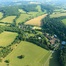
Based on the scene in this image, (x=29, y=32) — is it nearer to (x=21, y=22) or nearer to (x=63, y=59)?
(x=21, y=22)

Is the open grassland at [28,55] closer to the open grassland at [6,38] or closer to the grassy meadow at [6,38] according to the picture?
the grassy meadow at [6,38]

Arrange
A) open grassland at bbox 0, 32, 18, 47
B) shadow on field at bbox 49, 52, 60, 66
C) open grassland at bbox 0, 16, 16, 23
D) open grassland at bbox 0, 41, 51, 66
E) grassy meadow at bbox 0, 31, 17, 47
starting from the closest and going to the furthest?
shadow on field at bbox 49, 52, 60, 66
open grassland at bbox 0, 41, 51, 66
grassy meadow at bbox 0, 31, 17, 47
open grassland at bbox 0, 32, 18, 47
open grassland at bbox 0, 16, 16, 23

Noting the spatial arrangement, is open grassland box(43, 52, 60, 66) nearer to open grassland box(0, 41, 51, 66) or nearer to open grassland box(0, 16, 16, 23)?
open grassland box(0, 41, 51, 66)

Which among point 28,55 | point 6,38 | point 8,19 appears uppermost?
point 28,55

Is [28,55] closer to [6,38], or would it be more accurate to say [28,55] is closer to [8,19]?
[6,38]

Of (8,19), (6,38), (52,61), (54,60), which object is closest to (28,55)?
(52,61)

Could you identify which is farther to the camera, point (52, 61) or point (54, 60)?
point (54, 60)

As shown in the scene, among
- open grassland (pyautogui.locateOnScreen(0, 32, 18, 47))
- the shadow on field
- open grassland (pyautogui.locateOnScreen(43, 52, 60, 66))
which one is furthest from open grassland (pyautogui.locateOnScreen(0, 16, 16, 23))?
open grassland (pyautogui.locateOnScreen(43, 52, 60, 66))

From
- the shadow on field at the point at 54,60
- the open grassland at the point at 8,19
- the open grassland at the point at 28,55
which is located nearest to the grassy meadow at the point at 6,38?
the open grassland at the point at 28,55
